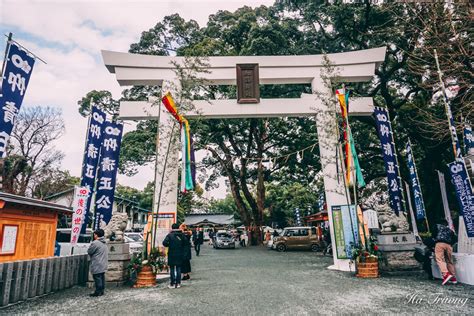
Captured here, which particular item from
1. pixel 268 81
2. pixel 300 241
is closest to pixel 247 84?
pixel 268 81

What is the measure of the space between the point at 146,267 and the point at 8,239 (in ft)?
10.2

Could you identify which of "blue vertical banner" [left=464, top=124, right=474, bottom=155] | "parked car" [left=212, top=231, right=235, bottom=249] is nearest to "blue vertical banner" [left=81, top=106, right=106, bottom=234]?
"blue vertical banner" [left=464, top=124, right=474, bottom=155]

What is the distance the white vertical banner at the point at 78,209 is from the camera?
804cm

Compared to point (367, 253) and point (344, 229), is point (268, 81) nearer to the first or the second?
point (344, 229)

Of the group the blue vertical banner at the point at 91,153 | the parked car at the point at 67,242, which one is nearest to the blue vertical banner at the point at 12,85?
the blue vertical banner at the point at 91,153

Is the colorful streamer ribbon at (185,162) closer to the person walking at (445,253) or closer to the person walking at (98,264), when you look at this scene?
the person walking at (98,264)

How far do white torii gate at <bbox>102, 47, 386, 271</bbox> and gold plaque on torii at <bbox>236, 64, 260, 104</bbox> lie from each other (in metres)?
0.18

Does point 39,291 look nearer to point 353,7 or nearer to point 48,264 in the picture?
point 48,264

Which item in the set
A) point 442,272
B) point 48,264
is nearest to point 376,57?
point 442,272

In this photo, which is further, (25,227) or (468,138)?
(468,138)

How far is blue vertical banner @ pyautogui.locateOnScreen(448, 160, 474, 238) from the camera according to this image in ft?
21.1

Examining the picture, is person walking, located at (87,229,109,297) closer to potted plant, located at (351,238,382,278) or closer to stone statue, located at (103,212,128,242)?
stone statue, located at (103,212,128,242)

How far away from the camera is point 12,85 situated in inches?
220

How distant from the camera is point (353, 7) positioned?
12086 mm
